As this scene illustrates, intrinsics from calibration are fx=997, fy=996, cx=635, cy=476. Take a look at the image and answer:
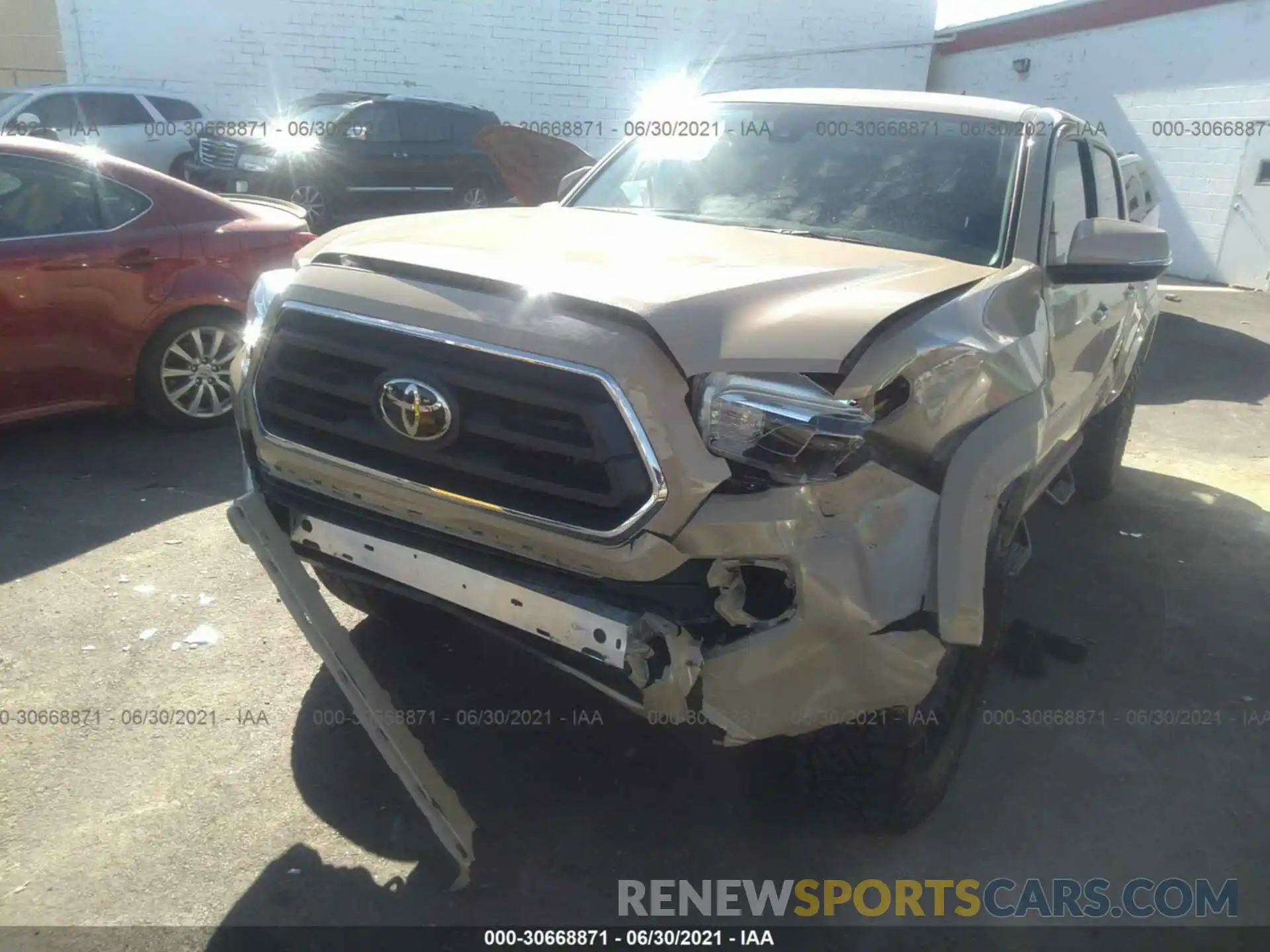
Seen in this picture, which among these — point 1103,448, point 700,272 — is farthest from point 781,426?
point 1103,448

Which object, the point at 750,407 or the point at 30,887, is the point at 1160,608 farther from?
the point at 30,887

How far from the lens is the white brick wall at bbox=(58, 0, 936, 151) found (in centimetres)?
1540

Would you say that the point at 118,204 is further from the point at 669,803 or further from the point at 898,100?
the point at 669,803

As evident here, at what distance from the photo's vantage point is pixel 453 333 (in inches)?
86.4

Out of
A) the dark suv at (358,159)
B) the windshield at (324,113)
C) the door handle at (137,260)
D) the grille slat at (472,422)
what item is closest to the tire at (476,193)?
the dark suv at (358,159)

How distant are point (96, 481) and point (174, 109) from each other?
10247mm

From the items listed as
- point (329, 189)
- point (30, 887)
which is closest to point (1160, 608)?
point (30, 887)

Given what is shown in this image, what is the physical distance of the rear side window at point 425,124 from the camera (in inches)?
502

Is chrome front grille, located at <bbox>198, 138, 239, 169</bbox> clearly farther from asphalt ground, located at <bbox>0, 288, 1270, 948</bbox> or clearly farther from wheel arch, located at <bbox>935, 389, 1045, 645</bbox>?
wheel arch, located at <bbox>935, 389, 1045, 645</bbox>

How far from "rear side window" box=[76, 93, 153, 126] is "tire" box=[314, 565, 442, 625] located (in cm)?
1140

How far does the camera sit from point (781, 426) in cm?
202

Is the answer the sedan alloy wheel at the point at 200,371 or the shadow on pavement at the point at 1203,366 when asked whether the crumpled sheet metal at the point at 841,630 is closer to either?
the sedan alloy wheel at the point at 200,371

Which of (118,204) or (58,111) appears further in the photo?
(58,111)

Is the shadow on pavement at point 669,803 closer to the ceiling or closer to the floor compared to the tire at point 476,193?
closer to the floor
